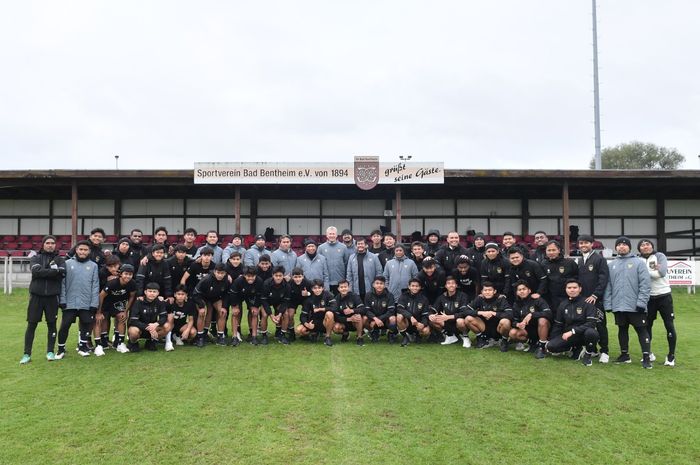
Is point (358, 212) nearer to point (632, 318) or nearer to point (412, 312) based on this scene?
point (412, 312)

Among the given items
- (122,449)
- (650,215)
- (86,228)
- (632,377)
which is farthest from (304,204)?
(122,449)

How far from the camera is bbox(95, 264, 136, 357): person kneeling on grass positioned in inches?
278

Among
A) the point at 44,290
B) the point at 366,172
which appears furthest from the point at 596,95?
the point at 44,290

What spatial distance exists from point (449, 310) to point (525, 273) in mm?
1241

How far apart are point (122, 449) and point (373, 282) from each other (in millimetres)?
4912

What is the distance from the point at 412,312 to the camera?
7.73m

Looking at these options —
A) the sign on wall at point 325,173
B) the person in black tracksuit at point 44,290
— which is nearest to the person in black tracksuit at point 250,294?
the person in black tracksuit at point 44,290

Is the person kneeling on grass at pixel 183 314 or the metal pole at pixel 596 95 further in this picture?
the metal pole at pixel 596 95

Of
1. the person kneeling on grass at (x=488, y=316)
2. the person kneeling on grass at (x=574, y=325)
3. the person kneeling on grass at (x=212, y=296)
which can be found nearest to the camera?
the person kneeling on grass at (x=574, y=325)

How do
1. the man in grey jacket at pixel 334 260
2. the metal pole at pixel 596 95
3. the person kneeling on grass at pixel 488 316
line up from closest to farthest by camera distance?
the person kneeling on grass at pixel 488 316, the man in grey jacket at pixel 334 260, the metal pole at pixel 596 95

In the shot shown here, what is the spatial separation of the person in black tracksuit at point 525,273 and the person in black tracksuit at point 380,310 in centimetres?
179

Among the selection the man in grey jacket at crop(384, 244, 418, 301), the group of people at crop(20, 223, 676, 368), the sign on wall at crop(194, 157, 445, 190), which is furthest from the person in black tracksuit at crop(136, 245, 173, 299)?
the sign on wall at crop(194, 157, 445, 190)

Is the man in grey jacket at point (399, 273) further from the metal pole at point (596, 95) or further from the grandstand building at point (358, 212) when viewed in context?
the metal pole at point (596, 95)

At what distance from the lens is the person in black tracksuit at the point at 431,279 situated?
25.6ft
